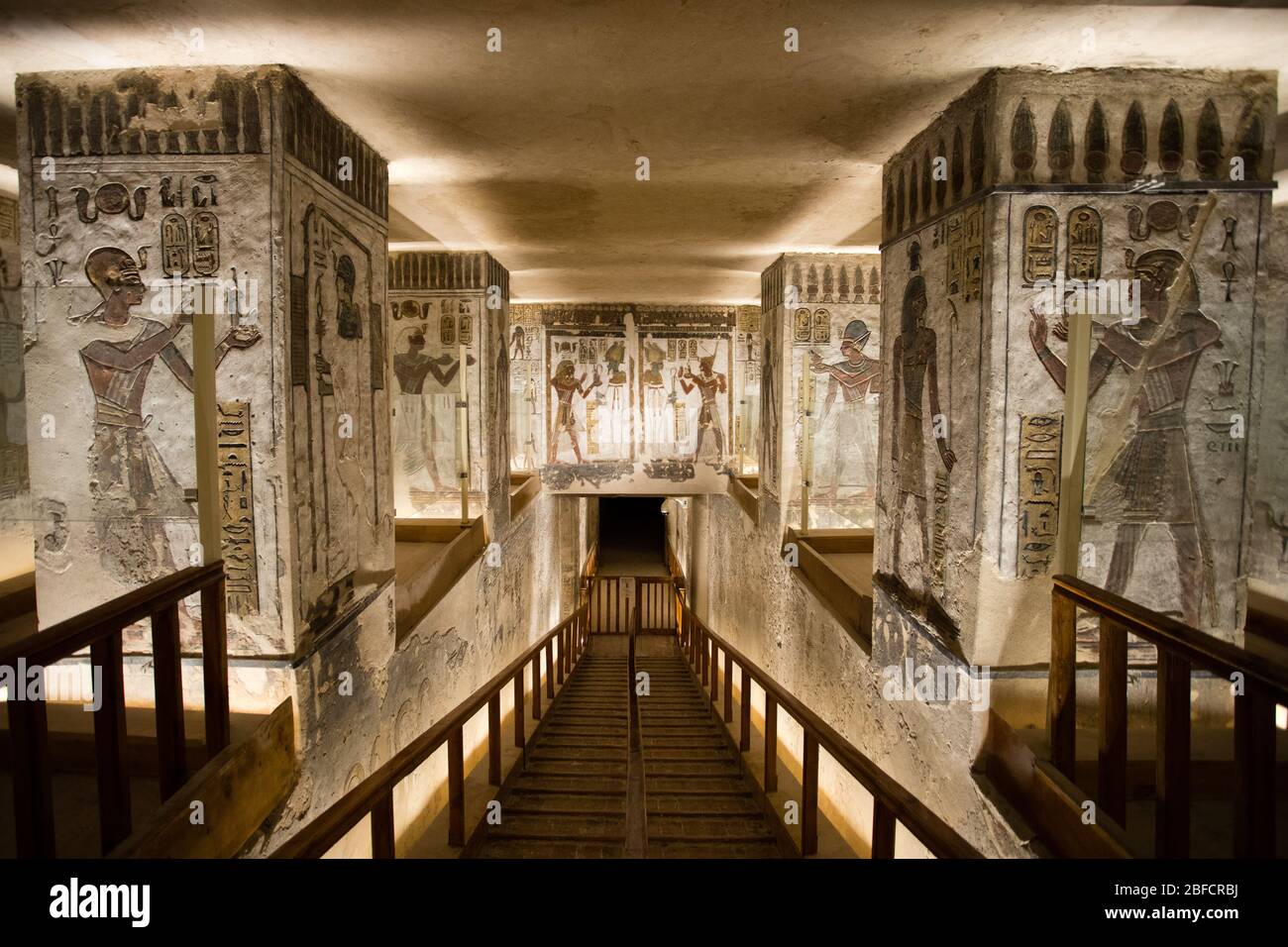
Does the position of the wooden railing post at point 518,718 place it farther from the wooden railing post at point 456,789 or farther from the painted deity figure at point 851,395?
the painted deity figure at point 851,395

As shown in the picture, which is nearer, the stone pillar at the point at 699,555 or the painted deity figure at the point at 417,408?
the painted deity figure at the point at 417,408

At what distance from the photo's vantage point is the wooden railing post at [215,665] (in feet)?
7.82

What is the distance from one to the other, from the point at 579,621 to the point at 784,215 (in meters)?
6.70

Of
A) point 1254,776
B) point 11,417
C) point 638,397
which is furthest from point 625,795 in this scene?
point 638,397

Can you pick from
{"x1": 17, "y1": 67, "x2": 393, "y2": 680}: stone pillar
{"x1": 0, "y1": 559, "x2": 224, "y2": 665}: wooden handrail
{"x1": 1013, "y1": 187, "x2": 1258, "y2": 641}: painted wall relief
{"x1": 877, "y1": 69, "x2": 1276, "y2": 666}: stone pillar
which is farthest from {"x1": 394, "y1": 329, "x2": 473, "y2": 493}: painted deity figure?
{"x1": 1013, "y1": 187, "x2": 1258, "y2": 641}: painted wall relief

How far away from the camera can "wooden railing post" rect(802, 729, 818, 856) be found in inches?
115

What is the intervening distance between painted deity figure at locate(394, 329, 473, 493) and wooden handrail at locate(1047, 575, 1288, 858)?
5.76 metres

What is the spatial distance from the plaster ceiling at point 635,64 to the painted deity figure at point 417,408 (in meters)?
2.37

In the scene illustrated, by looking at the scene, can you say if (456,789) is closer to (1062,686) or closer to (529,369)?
(1062,686)

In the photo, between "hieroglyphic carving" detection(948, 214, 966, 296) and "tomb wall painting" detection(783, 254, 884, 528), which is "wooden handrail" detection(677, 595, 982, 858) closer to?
"hieroglyphic carving" detection(948, 214, 966, 296)

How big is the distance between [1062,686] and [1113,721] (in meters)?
0.23

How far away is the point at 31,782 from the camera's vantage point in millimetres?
1700

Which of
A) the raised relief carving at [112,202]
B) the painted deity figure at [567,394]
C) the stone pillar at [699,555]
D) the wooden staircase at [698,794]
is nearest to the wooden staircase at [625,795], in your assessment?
the wooden staircase at [698,794]
